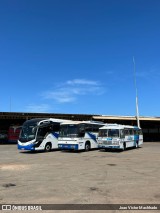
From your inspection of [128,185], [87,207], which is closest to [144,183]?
[128,185]

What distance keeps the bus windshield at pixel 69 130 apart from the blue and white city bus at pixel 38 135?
1558 millimetres

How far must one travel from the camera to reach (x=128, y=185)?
1069 cm

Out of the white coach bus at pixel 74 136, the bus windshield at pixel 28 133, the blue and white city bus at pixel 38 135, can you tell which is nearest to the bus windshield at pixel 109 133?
the white coach bus at pixel 74 136

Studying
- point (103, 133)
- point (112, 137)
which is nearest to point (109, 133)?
point (112, 137)

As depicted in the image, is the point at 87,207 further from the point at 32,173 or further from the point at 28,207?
the point at 32,173

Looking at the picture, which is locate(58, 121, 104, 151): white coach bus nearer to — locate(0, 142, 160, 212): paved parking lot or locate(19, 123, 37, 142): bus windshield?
A: locate(19, 123, 37, 142): bus windshield

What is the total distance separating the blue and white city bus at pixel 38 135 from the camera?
85.3 feet

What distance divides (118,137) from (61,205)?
1895 cm

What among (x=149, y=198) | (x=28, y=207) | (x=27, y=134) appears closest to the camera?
(x=28, y=207)

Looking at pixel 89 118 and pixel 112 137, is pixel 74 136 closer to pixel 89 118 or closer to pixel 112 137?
pixel 112 137

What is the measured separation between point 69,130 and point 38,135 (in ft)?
9.22

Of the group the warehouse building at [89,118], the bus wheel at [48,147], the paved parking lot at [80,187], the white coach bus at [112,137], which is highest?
the warehouse building at [89,118]

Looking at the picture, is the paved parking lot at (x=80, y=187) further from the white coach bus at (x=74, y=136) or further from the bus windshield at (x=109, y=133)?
the bus windshield at (x=109, y=133)

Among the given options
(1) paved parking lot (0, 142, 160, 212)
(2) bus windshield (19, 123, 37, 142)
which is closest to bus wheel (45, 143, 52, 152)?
(2) bus windshield (19, 123, 37, 142)
